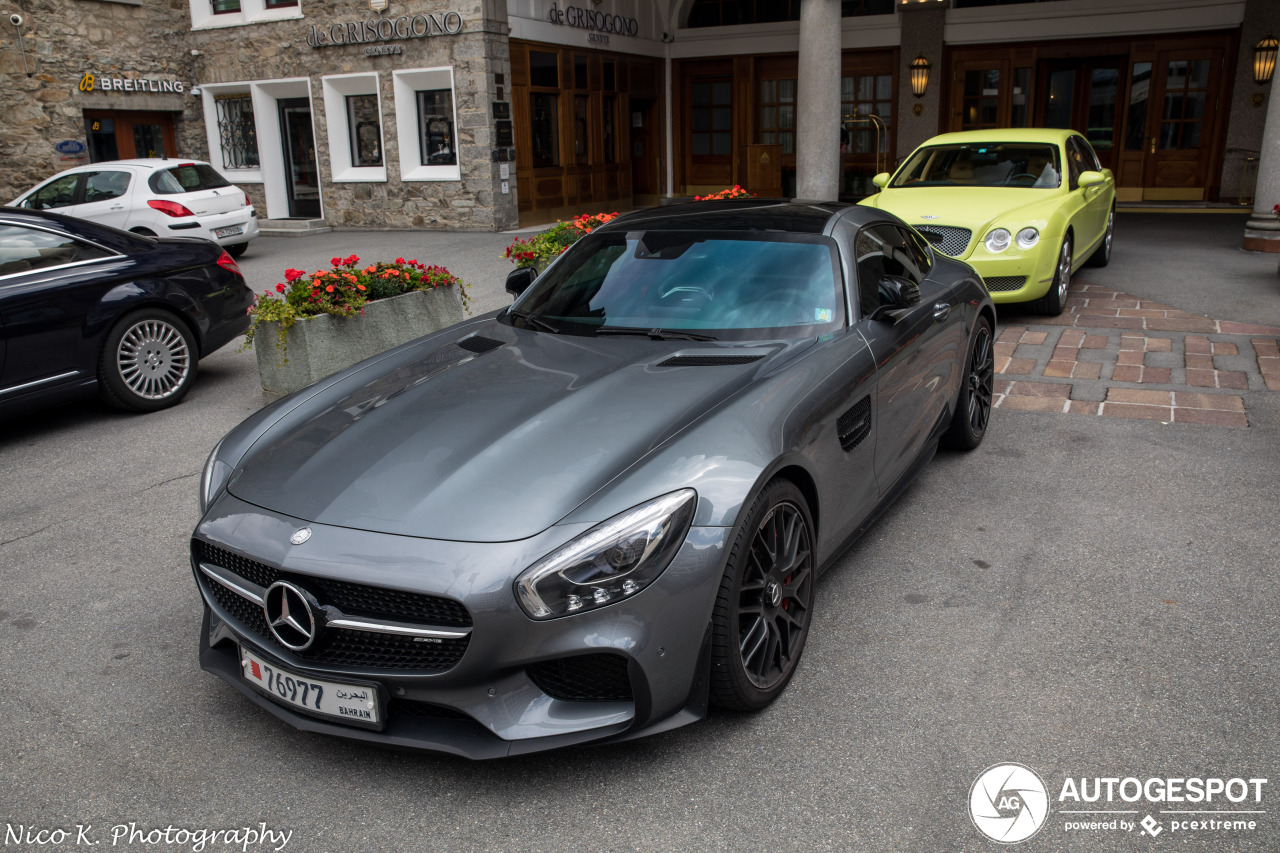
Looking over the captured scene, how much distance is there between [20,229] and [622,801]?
5888 mm

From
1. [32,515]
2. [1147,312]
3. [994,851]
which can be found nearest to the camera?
[994,851]

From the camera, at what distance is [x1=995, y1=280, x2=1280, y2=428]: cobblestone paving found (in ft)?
20.4

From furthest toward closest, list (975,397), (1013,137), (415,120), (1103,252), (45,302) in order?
1. (415,120)
2. (1103,252)
3. (1013,137)
4. (45,302)
5. (975,397)

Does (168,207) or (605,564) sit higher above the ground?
(168,207)

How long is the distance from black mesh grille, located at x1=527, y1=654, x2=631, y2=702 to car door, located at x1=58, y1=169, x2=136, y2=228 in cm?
1332

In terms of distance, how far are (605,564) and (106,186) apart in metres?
13.9

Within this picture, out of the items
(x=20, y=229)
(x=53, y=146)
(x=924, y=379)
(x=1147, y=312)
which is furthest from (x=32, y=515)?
(x=53, y=146)

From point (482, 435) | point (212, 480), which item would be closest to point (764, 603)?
point (482, 435)

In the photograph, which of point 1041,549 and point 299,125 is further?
point 299,125

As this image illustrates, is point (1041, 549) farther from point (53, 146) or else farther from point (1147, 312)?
point (53, 146)

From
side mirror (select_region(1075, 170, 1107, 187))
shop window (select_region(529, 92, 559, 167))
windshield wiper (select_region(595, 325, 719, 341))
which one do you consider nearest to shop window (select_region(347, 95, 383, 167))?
shop window (select_region(529, 92, 559, 167))

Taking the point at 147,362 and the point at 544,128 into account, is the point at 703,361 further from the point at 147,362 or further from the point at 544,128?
the point at 544,128

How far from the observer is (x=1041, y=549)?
4.23 meters

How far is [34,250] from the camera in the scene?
640 cm
